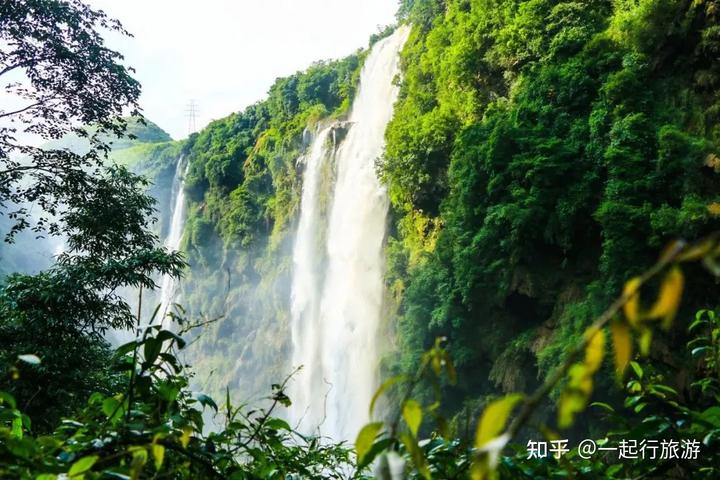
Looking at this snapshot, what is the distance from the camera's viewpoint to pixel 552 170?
983 cm

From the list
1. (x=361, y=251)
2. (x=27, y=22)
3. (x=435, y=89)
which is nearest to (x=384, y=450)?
(x=27, y=22)

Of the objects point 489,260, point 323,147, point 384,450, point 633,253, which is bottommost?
point 384,450

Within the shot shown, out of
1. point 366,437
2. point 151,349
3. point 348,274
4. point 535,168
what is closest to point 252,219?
point 348,274

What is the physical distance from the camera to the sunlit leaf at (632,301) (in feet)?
1.38

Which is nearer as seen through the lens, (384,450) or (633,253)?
(384,450)

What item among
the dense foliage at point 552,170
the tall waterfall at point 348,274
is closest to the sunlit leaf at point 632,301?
the dense foliage at point 552,170

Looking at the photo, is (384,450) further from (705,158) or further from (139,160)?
(139,160)

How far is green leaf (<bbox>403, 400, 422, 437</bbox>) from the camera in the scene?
21.4 inches

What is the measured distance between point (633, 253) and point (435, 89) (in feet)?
27.9

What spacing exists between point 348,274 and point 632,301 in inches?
689

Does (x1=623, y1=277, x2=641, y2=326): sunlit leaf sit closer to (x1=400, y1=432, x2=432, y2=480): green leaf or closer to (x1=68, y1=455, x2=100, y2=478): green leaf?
(x1=400, y1=432, x2=432, y2=480): green leaf

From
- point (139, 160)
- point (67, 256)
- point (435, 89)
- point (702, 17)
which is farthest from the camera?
point (139, 160)

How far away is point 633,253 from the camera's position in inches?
330

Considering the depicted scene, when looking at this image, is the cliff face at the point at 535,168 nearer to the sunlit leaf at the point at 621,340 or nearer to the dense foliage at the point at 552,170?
the dense foliage at the point at 552,170
